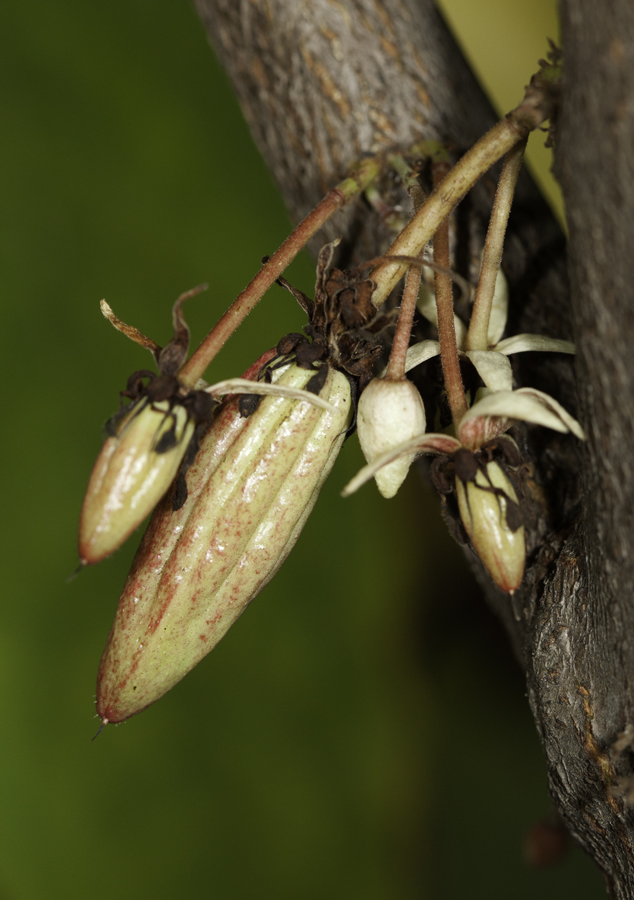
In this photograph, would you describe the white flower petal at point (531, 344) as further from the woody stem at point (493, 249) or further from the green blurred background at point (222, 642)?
the green blurred background at point (222, 642)

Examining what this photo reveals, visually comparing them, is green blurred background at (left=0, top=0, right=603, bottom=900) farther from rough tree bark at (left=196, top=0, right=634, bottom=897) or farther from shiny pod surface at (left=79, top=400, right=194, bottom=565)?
shiny pod surface at (left=79, top=400, right=194, bottom=565)

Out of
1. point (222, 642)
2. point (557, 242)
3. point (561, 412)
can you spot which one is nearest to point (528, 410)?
point (561, 412)

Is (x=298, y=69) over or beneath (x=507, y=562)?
over

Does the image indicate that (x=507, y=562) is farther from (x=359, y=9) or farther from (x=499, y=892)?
(x=499, y=892)

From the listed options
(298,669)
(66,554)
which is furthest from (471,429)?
(298,669)

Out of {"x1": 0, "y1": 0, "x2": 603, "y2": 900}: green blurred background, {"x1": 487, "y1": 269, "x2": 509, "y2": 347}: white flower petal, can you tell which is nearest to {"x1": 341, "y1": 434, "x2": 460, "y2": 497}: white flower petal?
{"x1": 487, "y1": 269, "x2": 509, "y2": 347}: white flower petal

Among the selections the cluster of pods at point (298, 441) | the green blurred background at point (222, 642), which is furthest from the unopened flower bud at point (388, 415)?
the green blurred background at point (222, 642)

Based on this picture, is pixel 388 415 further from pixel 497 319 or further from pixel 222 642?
pixel 222 642
